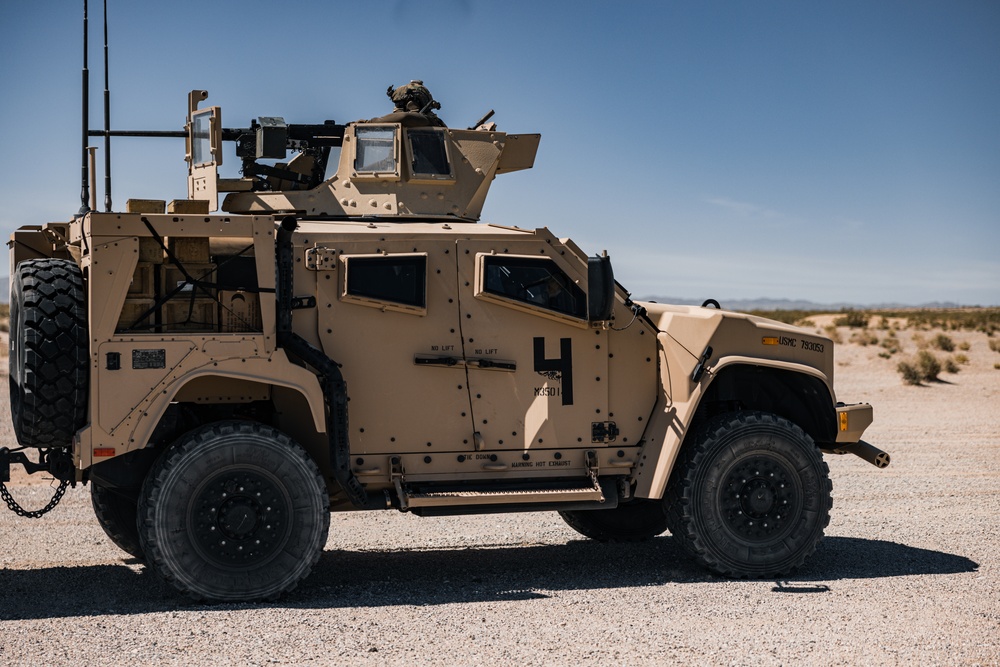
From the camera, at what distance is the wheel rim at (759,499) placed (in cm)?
855

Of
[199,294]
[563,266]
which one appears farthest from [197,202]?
[563,266]

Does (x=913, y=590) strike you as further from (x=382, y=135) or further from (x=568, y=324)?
(x=382, y=135)

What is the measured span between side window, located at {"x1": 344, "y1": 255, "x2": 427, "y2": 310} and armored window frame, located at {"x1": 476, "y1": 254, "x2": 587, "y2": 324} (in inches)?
16.7

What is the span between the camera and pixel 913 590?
7.99 m

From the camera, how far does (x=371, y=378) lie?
809 cm

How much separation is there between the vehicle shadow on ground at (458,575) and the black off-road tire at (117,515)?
25 cm

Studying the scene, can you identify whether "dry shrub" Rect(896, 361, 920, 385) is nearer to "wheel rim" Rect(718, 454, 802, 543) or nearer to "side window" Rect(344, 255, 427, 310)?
"wheel rim" Rect(718, 454, 802, 543)

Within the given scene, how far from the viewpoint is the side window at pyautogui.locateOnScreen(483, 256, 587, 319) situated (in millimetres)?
8305

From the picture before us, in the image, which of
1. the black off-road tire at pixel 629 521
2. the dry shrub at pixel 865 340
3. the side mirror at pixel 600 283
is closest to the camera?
the side mirror at pixel 600 283

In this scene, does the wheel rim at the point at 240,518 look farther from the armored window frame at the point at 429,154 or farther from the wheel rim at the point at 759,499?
the wheel rim at the point at 759,499

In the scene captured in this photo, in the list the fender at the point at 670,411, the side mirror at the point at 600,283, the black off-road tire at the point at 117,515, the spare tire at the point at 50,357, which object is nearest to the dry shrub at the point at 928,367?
the fender at the point at 670,411

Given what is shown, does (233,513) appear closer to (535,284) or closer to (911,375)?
(535,284)

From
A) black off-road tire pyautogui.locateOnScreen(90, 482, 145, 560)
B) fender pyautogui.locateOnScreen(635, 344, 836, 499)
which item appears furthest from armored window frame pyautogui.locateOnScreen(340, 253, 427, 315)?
black off-road tire pyautogui.locateOnScreen(90, 482, 145, 560)

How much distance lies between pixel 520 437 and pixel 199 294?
241 centimetres
